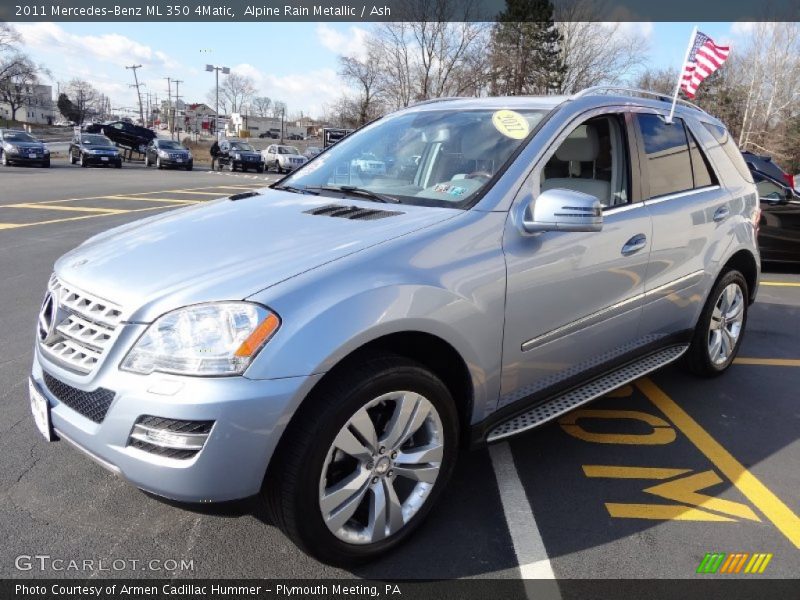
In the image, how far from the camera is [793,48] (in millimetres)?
36438

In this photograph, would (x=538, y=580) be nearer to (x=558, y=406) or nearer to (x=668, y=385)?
(x=558, y=406)

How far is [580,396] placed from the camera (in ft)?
10.1

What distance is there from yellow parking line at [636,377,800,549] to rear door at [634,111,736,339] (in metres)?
0.49

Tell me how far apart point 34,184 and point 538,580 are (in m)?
18.6

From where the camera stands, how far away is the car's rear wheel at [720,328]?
4133 millimetres

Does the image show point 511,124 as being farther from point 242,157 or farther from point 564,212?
point 242,157

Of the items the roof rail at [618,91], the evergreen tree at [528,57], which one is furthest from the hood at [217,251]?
the evergreen tree at [528,57]

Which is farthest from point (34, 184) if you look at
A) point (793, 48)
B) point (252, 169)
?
point (793, 48)

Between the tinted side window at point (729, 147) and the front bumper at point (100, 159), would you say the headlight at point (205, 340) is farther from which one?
the front bumper at point (100, 159)

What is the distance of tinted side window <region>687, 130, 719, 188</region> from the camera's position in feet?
12.9

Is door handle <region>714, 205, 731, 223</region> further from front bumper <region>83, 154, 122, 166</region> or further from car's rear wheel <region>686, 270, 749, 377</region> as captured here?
front bumper <region>83, 154, 122, 166</region>

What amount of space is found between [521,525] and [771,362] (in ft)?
10.9

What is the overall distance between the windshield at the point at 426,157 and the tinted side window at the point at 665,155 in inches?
34.1

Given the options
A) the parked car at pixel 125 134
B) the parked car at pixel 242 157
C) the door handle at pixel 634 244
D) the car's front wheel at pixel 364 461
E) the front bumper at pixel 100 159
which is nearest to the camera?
the car's front wheel at pixel 364 461
